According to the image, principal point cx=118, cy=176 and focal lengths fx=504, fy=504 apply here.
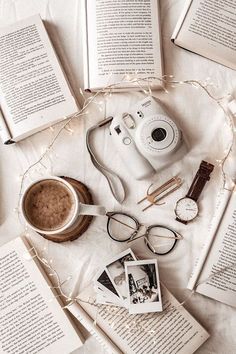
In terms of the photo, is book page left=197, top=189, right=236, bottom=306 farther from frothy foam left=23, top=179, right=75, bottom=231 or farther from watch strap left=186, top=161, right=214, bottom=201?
frothy foam left=23, top=179, right=75, bottom=231

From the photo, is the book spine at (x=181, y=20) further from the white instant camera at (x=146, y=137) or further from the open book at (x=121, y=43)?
the white instant camera at (x=146, y=137)

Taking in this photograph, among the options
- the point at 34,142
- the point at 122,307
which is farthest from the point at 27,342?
the point at 34,142

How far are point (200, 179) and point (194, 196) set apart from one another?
0.04 meters

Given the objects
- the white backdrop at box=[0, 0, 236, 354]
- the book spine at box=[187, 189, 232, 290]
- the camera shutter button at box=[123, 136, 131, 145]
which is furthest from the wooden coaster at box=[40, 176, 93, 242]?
the book spine at box=[187, 189, 232, 290]

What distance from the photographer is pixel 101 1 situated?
1.05 meters

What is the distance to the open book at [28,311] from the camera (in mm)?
1007

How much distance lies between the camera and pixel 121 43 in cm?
104

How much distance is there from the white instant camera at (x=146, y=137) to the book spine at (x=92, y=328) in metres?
0.29

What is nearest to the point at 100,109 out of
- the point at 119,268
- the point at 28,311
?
the point at 119,268

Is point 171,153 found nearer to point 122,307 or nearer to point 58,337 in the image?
point 122,307

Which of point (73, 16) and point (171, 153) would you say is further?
point (73, 16)

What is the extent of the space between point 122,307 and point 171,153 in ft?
1.04

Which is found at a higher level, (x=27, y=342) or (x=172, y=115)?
(x=172, y=115)

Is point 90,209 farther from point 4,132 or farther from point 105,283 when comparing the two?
point 4,132
